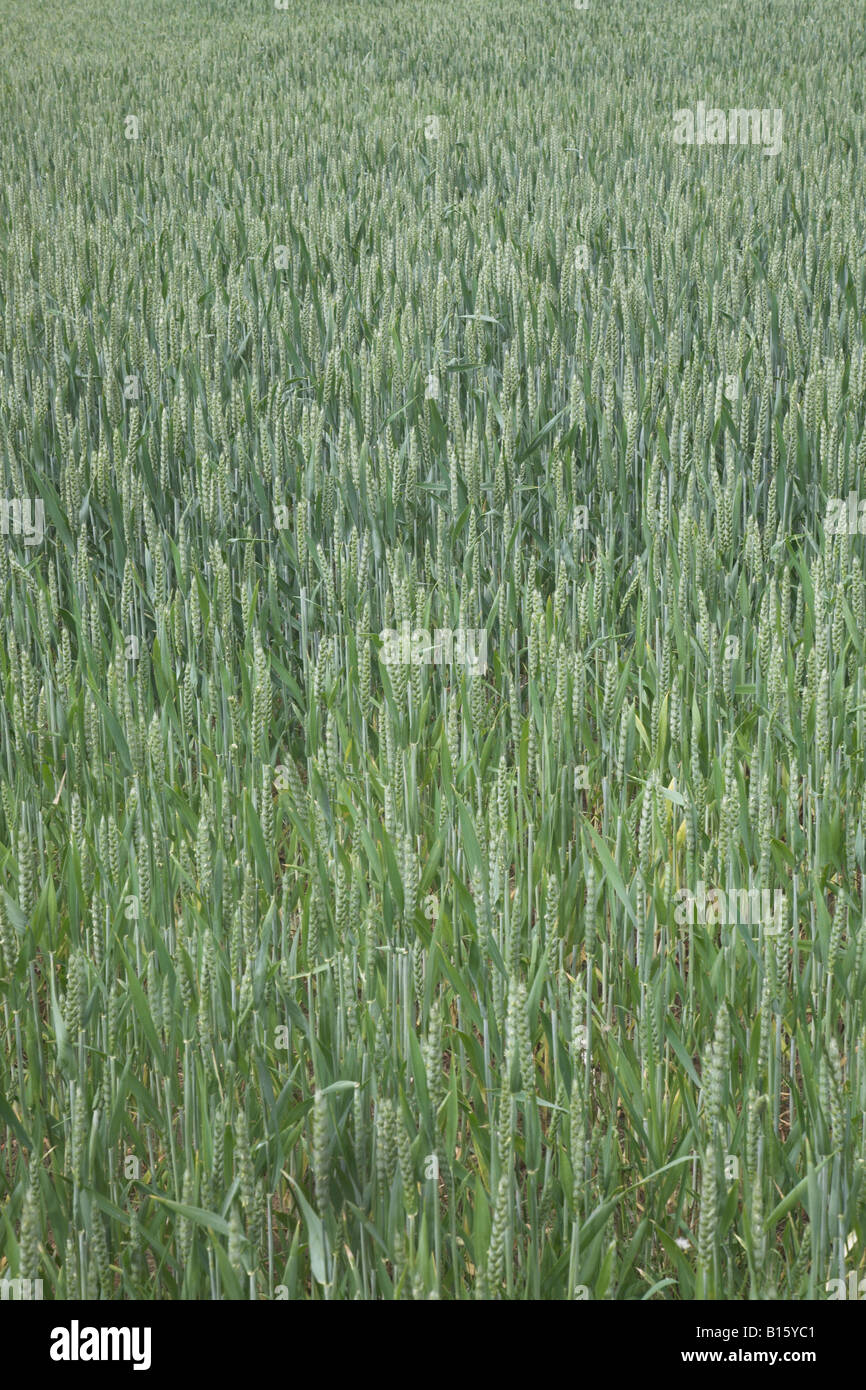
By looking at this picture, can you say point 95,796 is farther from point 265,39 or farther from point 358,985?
point 265,39

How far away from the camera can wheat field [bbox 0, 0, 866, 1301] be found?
1060mm

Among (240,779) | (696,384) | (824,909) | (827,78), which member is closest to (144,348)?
(696,384)

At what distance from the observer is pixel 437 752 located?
5.92 ft

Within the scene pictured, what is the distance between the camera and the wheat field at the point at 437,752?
1060 millimetres
